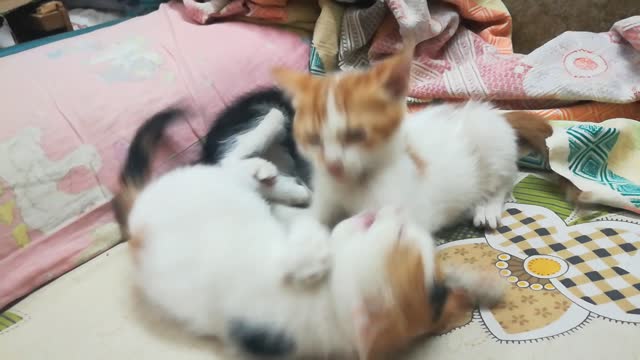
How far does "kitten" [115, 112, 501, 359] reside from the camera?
70 cm

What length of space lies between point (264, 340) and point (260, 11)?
3.37ft

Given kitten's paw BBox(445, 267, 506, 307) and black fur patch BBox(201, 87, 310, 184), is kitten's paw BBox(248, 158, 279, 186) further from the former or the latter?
kitten's paw BBox(445, 267, 506, 307)

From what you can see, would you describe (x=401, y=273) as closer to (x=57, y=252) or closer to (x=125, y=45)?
(x=57, y=252)

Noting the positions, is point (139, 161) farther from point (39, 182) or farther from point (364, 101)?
point (364, 101)

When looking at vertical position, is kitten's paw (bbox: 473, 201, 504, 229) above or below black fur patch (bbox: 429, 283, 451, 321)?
below

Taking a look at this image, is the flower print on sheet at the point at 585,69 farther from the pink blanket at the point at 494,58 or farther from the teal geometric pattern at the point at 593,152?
the teal geometric pattern at the point at 593,152

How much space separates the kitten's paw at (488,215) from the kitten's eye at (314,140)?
388 mm

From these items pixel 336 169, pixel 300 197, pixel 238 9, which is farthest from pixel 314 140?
pixel 238 9

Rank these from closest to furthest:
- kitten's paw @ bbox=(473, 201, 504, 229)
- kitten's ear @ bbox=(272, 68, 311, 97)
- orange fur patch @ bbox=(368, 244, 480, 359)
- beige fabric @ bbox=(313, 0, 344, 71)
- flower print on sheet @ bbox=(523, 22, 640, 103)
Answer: orange fur patch @ bbox=(368, 244, 480, 359), kitten's ear @ bbox=(272, 68, 311, 97), kitten's paw @ bbox=(473, 201, 504, 229), flower print on sheet @ bbox=(523, 22, 640, 103), beige fabric @ bbox=(313, 0, 344, 71)

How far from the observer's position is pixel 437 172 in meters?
1.02

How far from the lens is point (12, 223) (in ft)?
3.45

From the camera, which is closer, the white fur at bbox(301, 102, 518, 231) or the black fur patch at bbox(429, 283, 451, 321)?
the black fur patch at bbox(429, 283, 451, 321)

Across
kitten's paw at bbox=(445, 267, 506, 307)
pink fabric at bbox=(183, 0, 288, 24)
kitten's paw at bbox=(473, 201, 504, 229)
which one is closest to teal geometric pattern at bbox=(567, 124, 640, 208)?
kitten's paw at bbox=(473, 201, 504, 229)

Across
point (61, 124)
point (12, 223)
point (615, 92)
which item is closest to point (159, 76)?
point (61, 124)
